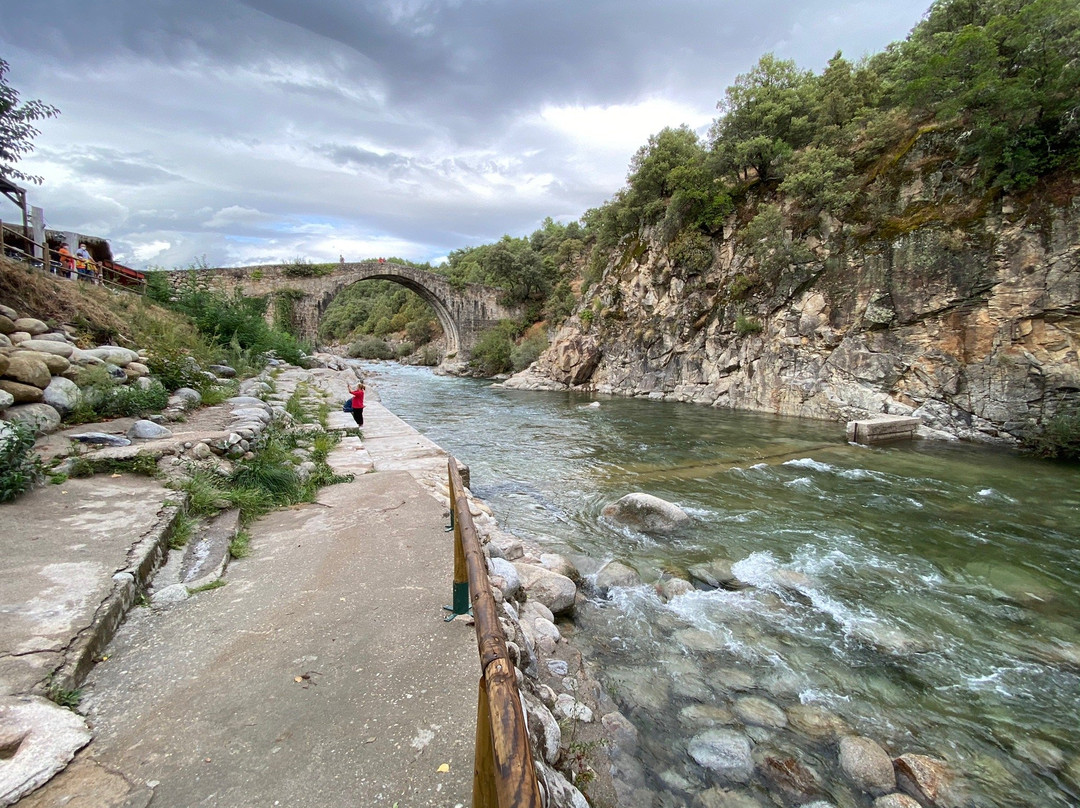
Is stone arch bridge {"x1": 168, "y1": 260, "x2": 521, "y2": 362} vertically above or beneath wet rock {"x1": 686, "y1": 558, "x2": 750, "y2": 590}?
above

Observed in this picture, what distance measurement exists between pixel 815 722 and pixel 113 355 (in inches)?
352

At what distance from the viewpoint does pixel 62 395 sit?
5207 mm

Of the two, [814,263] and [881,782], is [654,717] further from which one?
[814,263]

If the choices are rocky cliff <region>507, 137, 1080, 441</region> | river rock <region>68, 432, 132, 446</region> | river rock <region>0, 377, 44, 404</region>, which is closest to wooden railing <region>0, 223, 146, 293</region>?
river rock <region>0, 377, 44, 404</region>

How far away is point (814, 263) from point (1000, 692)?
656 inches

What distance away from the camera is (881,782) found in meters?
2.62

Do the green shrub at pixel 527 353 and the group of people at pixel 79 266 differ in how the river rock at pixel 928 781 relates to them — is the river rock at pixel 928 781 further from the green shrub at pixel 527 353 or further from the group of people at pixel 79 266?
the green shrub at pixel 527 353

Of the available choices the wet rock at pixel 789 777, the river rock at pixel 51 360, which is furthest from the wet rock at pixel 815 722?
the river rock at pixel 51 360

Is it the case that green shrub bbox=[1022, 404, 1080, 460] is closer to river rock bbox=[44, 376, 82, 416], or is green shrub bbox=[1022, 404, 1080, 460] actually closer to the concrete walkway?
the concrete walkway

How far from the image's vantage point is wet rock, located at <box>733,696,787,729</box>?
3062 millimetres

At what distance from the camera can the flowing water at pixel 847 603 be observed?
299 cm

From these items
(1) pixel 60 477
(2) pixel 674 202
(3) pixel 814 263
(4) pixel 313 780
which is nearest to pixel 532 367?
(2) pixel 674 202

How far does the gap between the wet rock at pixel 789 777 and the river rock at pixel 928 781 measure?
0.48 metres

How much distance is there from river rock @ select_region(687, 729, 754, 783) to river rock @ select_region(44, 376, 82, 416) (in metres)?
6.74
